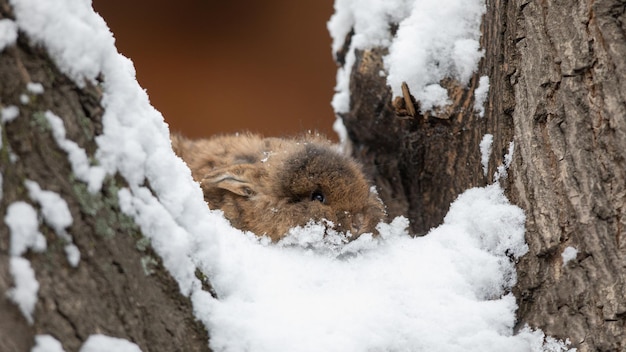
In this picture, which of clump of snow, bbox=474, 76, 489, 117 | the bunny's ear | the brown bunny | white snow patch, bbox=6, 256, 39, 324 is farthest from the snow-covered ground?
the bunny's ear

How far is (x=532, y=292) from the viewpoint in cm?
182

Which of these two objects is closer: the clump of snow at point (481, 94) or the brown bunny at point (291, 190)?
the clump of snow at point (481, 94)

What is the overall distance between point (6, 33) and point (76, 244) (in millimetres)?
415

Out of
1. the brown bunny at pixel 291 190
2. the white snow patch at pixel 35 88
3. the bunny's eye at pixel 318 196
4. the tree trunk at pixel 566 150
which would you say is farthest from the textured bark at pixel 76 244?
the bunny's eye at pixel 318 196

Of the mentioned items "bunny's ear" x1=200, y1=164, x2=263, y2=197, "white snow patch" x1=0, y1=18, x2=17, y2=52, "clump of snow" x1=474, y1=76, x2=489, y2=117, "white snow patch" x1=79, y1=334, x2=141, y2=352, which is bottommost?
"white snow patch" x1=79, y1=334, x2=141, y2=352

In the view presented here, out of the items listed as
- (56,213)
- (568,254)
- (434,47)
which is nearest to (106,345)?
(56,213)

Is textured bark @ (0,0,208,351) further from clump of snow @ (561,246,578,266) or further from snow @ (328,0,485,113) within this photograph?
snow @ (328,0,485,113)

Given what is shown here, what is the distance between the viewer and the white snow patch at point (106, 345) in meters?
1.35

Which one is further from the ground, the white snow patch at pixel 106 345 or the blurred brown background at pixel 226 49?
the blurred brown background at pixel 226 49

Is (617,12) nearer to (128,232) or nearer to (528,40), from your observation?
(528,40)

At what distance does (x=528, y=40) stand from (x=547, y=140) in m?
0.28

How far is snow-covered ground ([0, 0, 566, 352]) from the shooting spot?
1368 millimetres

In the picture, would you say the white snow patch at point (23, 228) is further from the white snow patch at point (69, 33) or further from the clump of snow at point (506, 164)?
the clump of snow at point (506, 164)

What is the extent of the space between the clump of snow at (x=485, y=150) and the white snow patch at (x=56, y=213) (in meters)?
1.30
